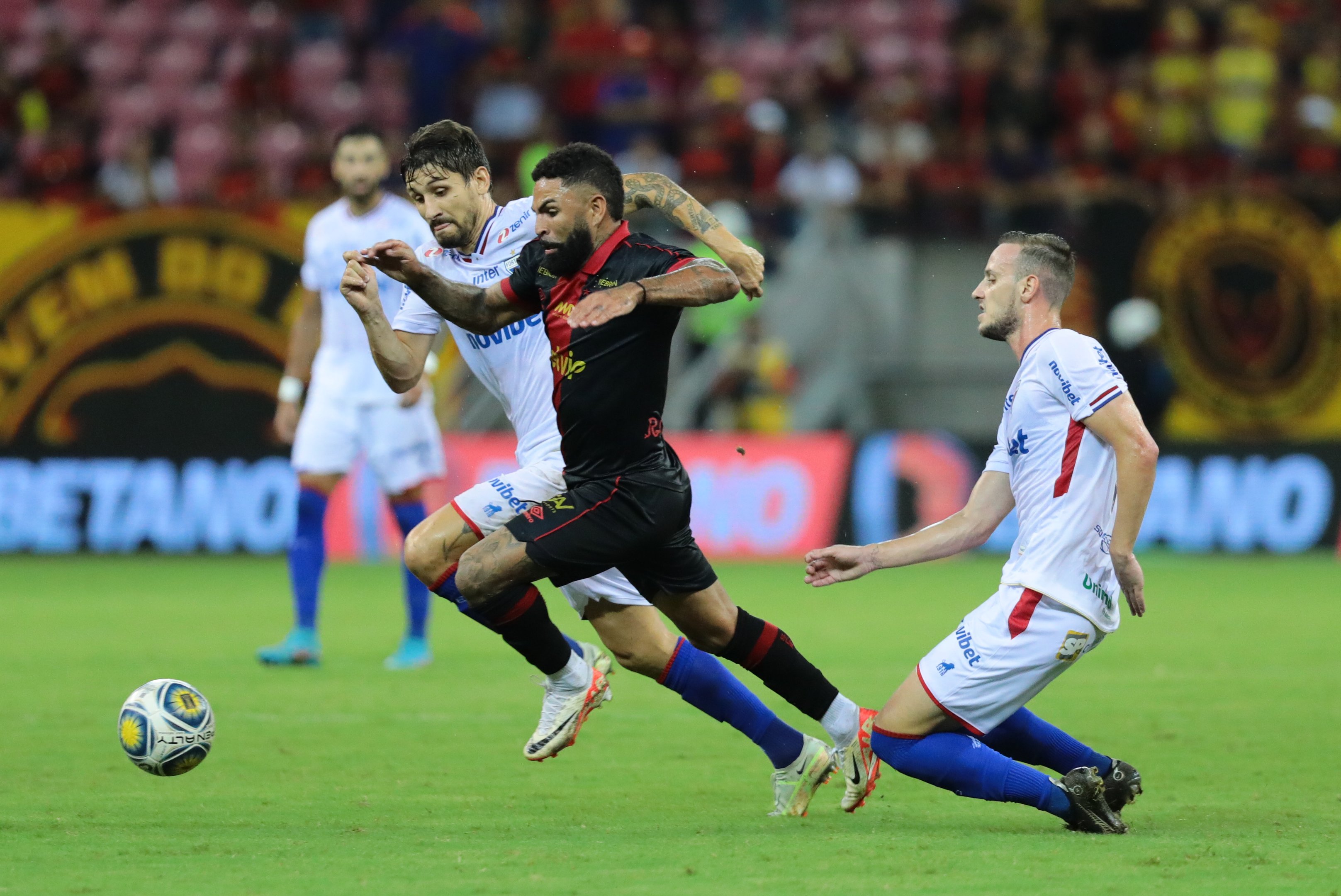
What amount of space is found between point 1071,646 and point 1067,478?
0.49 m

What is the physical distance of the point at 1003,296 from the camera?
5.60 meters

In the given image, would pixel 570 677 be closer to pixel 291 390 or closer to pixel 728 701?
pixel 728 701

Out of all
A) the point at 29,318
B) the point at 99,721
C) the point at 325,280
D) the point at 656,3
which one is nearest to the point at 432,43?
the point at 656,3

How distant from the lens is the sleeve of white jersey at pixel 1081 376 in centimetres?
530

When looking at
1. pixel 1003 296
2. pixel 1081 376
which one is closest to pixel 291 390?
pixel 1003 296

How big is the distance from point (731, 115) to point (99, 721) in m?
11.2

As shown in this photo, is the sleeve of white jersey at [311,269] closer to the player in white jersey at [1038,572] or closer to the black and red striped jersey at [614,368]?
the black and red striped jersey at [614,368]

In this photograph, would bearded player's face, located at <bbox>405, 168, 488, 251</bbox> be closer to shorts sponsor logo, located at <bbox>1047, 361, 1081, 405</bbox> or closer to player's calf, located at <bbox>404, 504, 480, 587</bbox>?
player's calf, located at <bbox>404, 504, 480, 587</bbox>

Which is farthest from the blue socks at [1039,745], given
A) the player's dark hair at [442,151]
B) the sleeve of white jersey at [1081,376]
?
the player's dark hair at [442,151]

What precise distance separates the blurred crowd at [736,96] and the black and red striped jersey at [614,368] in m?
10.7

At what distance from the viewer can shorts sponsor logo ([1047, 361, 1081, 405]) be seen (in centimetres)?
534

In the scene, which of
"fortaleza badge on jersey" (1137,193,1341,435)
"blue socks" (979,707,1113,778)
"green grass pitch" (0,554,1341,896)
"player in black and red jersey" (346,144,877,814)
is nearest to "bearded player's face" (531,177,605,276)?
"player in black and red jersey" (346,144,877,814)

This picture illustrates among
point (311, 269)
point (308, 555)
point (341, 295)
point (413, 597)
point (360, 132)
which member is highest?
point (360, 132)

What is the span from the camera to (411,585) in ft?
30.5
